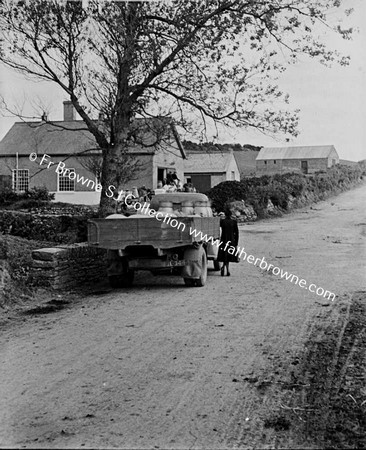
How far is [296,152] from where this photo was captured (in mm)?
81000

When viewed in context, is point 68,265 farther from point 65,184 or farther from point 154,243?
point 65,184

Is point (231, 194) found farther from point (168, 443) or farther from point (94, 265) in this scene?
point (168, 443)

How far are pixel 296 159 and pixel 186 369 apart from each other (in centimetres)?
7586

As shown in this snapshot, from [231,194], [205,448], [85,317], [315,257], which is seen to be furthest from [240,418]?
[231,194]

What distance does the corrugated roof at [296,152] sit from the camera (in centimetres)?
7862

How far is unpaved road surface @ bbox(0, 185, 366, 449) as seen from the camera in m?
4.86

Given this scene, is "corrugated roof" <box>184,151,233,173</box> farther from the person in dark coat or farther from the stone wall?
the stone wall

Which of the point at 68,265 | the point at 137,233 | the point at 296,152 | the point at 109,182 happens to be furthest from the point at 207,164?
the point at 137,233

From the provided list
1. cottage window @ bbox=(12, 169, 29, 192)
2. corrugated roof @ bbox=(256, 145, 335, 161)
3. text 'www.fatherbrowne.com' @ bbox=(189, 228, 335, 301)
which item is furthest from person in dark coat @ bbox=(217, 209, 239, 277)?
corrugated roof @ bbox=(256, 145, 335, 161)

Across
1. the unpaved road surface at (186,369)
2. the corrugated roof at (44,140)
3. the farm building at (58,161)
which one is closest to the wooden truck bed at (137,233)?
the unpaved road surface at (186,369)

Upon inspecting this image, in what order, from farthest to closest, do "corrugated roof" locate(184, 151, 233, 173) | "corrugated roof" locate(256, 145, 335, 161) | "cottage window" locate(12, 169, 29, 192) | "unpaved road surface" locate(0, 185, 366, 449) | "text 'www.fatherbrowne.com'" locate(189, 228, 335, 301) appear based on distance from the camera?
"corrugated roof" locate(256, 145, 335, 161) < "corrugated roof" locate(184, 151, 233, 173) < "cottage window" locate(12, 169, 29, 192) < "text 'www.fatherbrowne.com'" locate(189, 228, 335, 301) < "unpaved road surface" locate(0, 185, 366, 449)

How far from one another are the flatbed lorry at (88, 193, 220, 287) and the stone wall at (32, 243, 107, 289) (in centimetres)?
71

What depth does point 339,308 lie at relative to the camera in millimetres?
10000

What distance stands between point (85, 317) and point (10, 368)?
2797 millimetres
